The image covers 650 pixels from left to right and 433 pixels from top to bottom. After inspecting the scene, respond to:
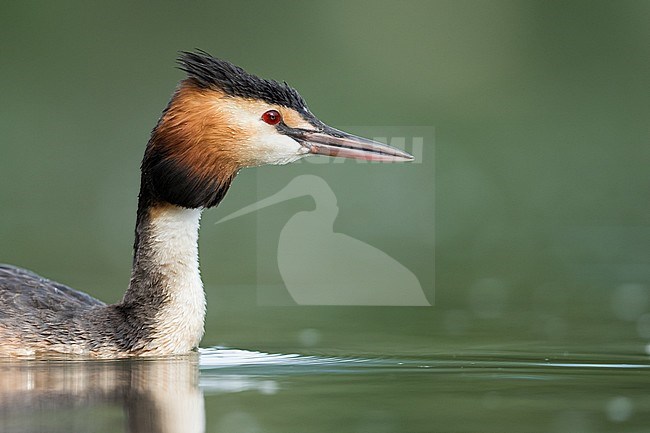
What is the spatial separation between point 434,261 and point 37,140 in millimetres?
7126

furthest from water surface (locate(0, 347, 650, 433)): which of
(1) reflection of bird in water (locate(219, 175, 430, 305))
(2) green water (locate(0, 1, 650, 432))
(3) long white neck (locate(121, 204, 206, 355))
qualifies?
(1) reflection of bird in water (locate(219, 175, 430, 305))

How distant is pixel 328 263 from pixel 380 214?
2.79 m

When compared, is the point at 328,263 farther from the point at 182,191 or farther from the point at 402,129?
the point at 182,191

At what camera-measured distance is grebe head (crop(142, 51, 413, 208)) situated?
834 cm

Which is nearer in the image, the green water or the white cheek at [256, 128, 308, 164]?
the green water

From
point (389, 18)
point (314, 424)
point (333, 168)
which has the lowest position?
point (314, 424)

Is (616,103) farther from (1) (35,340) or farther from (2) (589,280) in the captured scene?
(1) (35,340)

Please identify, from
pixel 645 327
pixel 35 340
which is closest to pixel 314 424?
pixel 35 340

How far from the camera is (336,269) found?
13.4 m

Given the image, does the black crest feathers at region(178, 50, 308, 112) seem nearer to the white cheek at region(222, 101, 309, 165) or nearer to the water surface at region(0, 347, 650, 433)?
the white cheek at region(222, 101, 309, 165)

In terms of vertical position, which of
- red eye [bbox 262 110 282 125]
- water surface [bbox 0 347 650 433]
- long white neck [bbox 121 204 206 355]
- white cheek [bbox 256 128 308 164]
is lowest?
water surface [bbox 0 347 650 433]

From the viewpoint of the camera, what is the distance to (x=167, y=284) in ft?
27.6

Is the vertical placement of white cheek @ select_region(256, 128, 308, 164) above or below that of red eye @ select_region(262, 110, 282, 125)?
below

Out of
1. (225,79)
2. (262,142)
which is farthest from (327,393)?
(225,79)
